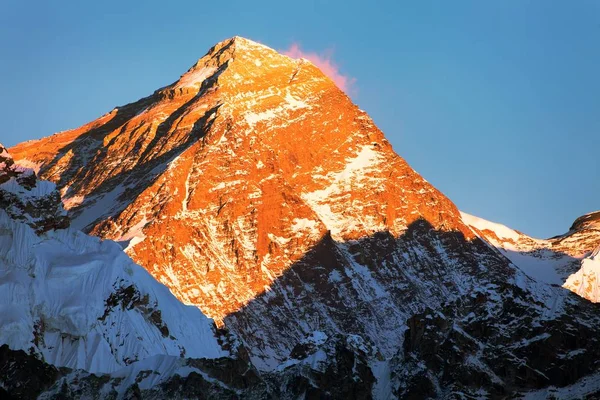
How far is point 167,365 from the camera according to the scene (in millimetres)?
199625

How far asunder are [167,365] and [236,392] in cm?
942

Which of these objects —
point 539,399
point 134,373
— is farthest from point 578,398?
point 134,373

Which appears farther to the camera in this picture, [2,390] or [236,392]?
[236,392]

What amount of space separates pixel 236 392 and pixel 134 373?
42.7 feet

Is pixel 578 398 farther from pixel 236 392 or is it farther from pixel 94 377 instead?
pixel 94 377

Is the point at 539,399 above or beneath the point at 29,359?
beneath

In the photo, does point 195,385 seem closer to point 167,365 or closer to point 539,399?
point 167,365

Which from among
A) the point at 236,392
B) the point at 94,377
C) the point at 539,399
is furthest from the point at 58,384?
the point at 539,399

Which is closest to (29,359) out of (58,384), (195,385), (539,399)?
(58,384)

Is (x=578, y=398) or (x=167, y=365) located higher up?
(x=167, y=365)

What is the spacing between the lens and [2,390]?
18325cm

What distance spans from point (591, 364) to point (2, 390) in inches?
2876

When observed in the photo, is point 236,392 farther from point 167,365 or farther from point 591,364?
point 591,364

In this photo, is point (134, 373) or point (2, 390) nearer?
point (2, 390)
